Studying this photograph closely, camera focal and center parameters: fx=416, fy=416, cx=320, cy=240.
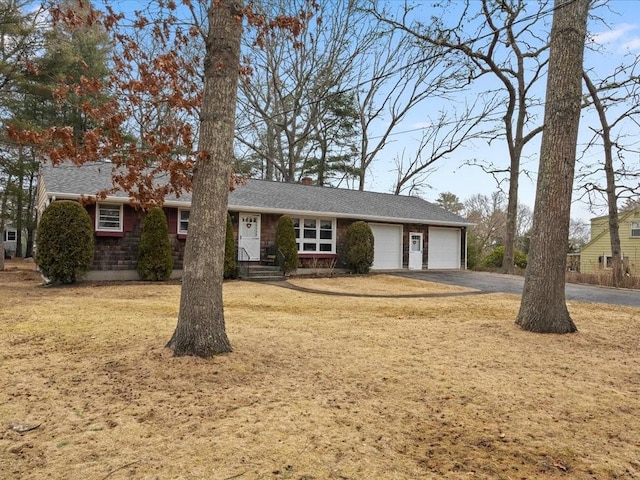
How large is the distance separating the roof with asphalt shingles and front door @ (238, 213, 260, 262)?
0.47 m

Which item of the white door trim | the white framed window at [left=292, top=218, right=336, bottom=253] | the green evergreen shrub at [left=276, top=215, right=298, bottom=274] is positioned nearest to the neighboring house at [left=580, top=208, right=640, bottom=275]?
the white door trim

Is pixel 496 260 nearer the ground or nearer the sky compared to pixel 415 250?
nearer the ground

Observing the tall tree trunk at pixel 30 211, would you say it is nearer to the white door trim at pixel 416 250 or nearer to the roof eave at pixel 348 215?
the roof eave at pixel 348 215

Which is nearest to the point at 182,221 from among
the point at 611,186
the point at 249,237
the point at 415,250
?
the point at 249,237

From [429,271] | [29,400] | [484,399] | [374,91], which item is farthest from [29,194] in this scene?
[484,399]

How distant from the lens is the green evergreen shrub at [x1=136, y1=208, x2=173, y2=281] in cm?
1217

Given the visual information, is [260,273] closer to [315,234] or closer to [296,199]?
[315,234]

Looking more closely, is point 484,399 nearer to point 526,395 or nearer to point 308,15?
point 526,395

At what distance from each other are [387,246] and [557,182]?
1165 cm

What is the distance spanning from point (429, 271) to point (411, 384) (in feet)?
48.7

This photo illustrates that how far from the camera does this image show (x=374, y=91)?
25.1m

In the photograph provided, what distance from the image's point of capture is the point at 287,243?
48.0ft

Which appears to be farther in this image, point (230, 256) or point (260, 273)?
point (260, 273)

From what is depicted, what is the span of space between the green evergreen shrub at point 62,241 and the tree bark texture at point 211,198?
330 inches
